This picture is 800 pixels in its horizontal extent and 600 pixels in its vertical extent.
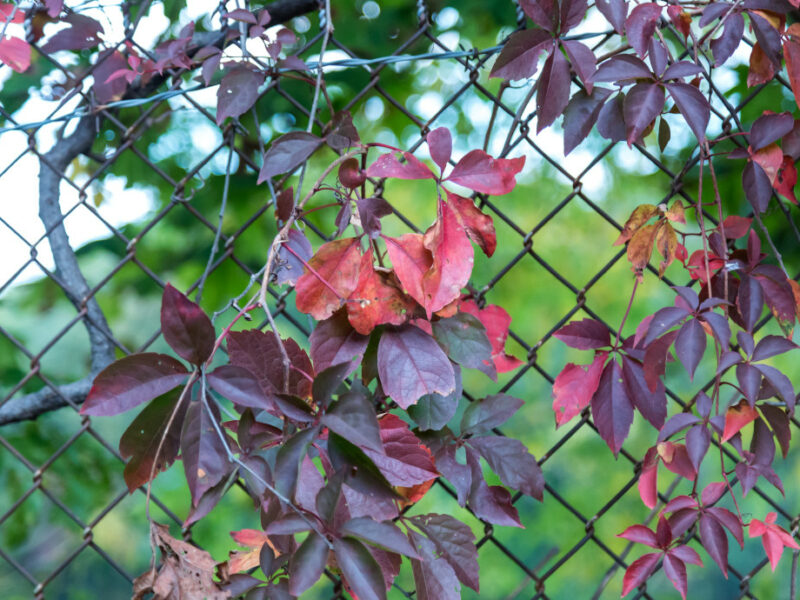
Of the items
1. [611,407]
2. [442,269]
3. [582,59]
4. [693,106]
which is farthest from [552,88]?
[611,407]

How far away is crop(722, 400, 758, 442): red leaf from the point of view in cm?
78

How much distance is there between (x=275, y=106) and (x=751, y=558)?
17.4ft

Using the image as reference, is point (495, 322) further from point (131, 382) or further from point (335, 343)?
point (131, 382)

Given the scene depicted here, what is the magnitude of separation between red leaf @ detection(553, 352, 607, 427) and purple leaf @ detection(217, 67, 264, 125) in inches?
17.5

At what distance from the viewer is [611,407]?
2.52ft

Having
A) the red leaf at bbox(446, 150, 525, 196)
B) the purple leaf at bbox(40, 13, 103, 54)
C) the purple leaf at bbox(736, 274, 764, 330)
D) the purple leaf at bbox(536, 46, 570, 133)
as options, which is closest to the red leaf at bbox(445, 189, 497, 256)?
the red leaf at bbox(446, 150, 525, 196)

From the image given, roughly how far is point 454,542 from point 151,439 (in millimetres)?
324

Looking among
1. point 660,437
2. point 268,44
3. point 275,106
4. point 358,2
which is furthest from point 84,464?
point 660,437

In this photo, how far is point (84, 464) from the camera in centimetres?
191

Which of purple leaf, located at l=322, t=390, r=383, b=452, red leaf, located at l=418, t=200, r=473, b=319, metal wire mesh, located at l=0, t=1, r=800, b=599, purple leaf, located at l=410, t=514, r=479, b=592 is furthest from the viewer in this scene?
metal wire mesh, located at l=0, t=1, r=800, b=599

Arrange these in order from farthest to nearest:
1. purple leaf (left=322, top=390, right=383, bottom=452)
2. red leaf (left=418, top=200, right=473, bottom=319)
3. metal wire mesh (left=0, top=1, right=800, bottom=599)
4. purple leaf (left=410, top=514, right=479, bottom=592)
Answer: metal wire mesh (left=0, top=1, right=800, bottom=599) < purple leaf (left=410, top=514, right=479, bottom=592) < red leaf (left=418, top=200, right=473, bottom=319) < purple leaf (left=322, top=390, right=383, bottom=452)

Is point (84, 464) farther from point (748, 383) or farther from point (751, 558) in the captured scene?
point (751, 558)

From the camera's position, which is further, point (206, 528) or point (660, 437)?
point (206, 528)

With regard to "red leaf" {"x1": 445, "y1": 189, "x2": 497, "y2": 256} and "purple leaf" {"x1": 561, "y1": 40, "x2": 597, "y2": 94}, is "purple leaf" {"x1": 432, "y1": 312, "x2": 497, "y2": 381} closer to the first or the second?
"red leaf" {"x1": 445, "y1": 189, "x2": 497, "y2": 256}
